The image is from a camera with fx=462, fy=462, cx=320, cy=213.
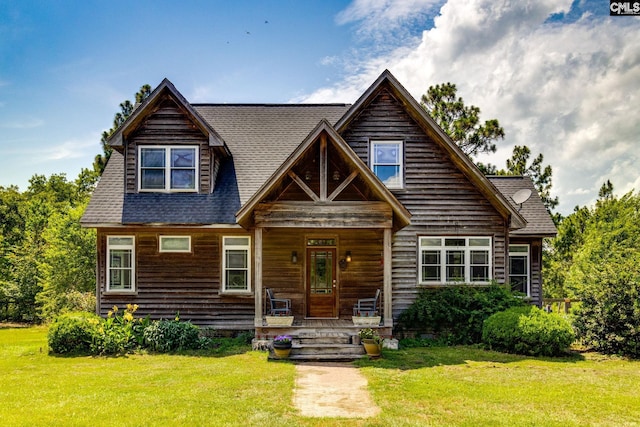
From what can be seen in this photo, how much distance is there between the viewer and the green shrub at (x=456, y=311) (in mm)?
13234

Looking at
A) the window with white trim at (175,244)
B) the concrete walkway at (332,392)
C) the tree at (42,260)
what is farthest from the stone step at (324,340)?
the tree at (42,260)

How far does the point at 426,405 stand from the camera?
24.2 feet

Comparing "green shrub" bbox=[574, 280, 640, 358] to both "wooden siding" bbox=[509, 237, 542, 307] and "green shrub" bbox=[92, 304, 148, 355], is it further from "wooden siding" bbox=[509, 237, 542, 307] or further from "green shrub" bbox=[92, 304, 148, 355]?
"green shrub" bbox=[92, 304, 148, 355]

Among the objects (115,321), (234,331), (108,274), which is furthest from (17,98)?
(234,331)

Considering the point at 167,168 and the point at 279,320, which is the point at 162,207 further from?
the point at 279,320

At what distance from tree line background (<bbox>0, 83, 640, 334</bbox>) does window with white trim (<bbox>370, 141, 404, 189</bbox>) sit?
607 centimetres

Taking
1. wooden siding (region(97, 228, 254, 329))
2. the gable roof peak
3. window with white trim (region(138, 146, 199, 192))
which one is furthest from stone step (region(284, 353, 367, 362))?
the gable roof peak

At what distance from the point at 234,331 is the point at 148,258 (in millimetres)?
3476

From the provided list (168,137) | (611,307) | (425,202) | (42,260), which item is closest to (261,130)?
(168,137)

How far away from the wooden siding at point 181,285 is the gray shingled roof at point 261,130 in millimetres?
2276

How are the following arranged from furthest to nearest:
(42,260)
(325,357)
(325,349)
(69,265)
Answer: (42,260) < (69,265) < (325,349) < (325,357)

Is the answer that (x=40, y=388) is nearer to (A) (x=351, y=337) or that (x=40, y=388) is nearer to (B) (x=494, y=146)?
(A) (x=351, y=337)

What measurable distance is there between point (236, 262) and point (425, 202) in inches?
244

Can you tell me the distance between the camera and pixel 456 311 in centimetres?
1325
